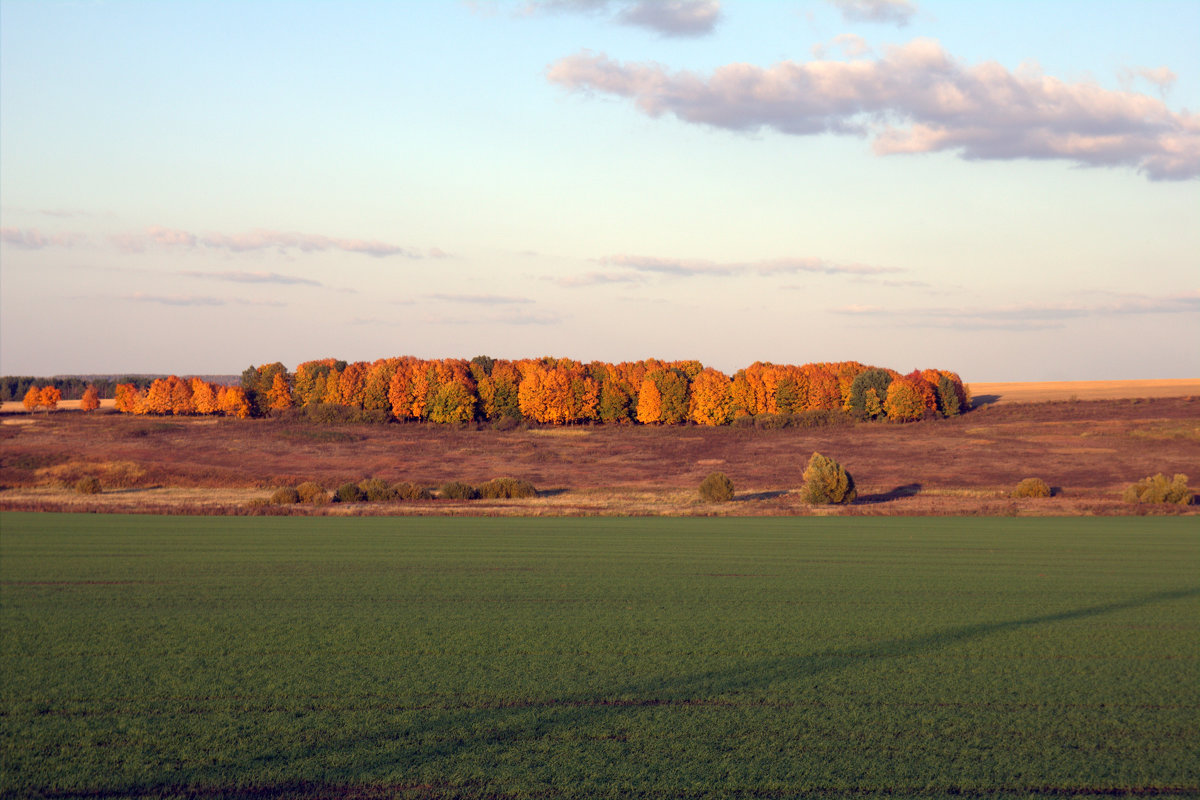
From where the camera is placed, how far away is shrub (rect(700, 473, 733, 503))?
47.9m

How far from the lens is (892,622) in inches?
570

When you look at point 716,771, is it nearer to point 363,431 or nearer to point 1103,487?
point 1103,487

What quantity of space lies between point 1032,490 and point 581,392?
216 feet

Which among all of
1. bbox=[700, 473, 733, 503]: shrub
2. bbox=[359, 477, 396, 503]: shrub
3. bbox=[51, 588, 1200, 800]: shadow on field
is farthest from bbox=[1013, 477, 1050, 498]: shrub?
bbox=[51, 588, 1200, 800]: shadow on field

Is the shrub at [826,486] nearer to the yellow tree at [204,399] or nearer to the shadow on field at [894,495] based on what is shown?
the shadow on field at [894,495]

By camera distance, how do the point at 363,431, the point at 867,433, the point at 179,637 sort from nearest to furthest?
the point at 179,637, the point at 867,433, the point at 363,431

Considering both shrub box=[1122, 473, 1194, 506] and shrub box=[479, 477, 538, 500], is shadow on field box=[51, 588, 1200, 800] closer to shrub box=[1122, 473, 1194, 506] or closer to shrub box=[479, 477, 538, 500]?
shrub box=[1122, 473, 1194, 506]

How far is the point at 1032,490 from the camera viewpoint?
4909cm

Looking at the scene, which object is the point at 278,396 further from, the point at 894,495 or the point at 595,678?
the point at 595,678

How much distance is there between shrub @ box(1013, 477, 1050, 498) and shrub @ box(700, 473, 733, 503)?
15.2 meters

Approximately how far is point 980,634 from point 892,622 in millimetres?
1362

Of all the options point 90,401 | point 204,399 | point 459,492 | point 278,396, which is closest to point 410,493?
point 459,492

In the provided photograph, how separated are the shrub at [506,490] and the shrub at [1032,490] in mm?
26033

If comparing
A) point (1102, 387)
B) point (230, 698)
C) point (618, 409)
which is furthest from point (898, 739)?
point (1102, 387)
